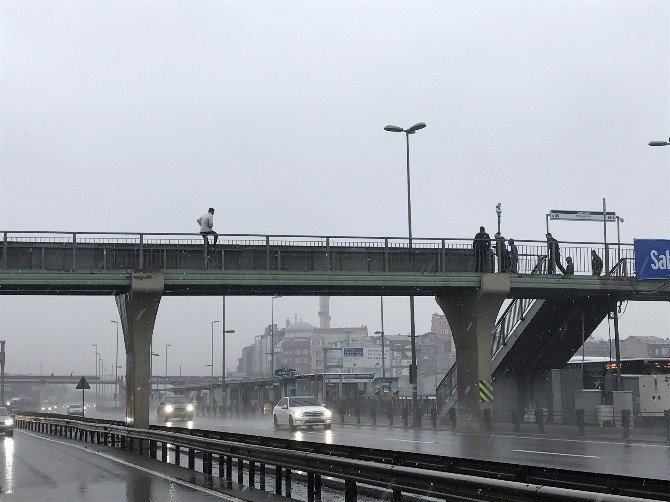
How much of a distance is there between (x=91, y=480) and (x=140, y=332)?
1957 cm

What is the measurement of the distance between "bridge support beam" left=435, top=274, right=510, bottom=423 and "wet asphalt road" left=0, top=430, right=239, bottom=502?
1693cm

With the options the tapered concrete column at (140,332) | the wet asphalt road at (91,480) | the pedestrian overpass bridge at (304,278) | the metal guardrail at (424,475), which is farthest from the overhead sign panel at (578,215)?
the metal guardrail at (424,475)

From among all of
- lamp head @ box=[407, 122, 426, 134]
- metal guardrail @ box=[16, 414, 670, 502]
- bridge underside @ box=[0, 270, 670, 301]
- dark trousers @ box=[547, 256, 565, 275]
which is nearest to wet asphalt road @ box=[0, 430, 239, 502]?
metal guardrail @ box=[16, 414, 670, 502]

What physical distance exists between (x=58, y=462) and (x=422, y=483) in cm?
1532

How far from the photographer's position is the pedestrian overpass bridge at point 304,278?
1443 inches

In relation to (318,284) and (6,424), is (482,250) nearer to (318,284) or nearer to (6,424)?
(318,284)

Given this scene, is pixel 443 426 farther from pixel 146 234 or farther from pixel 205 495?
pixel 205 495

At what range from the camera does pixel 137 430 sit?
25.6m

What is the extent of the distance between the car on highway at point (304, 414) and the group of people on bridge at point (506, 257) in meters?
8.80

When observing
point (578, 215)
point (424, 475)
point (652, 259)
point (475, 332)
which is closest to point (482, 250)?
point (475, 332)

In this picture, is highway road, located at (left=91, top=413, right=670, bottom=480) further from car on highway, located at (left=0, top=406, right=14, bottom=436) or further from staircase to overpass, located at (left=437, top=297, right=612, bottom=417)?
car on highway, located at (left=0, top=406, right=14, bottom=436)

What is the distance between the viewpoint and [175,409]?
6175cm

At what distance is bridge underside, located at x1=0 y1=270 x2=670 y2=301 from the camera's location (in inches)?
1421

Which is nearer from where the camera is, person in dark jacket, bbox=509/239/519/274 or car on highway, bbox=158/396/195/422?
person in dark jacket, bbox=509/239/519/274
